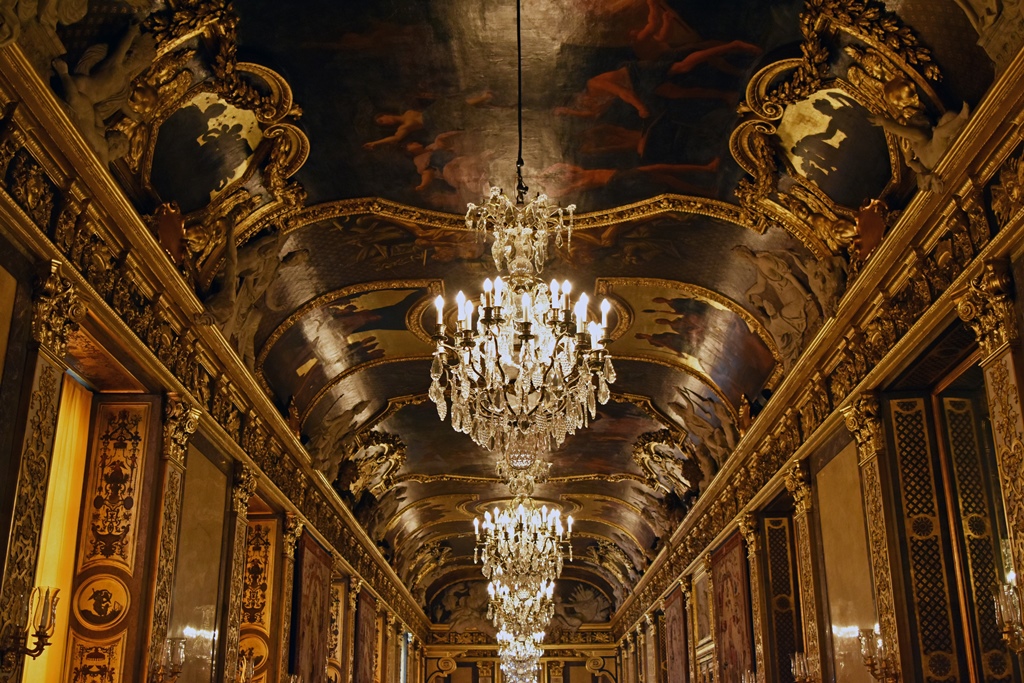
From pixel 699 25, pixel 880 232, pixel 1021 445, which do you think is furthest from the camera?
pixel 880 232

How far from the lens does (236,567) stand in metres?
12.1

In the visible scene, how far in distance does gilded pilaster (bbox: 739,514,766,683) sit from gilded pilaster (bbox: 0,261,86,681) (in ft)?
34.3

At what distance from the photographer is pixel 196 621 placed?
10750mm

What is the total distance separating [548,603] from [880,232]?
16975mm

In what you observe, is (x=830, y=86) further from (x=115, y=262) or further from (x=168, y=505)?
(x=168, y=505)

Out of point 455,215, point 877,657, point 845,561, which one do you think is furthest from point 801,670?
point 455,215

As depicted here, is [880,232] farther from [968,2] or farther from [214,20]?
[214,20]

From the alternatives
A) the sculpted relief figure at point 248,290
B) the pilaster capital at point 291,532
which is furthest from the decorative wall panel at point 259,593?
the sculpted relief figure at point 248,290

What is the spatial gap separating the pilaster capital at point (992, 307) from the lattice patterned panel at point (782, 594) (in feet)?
25.6

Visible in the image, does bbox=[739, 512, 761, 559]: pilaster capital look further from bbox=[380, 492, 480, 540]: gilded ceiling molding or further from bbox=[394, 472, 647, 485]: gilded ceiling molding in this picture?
bbox=[380, 492, 480, 540]: gilded ceiling molding

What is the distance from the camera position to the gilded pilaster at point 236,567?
38.5ft

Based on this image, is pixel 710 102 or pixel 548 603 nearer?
pixel 710 102

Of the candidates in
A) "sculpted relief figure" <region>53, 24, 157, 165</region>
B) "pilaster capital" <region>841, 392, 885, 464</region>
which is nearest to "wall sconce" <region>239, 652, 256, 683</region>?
"sculpted relief figure" <region>53, 24, 157, 165</region>

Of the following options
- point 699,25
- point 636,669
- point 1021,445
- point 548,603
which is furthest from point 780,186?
point 636,669
